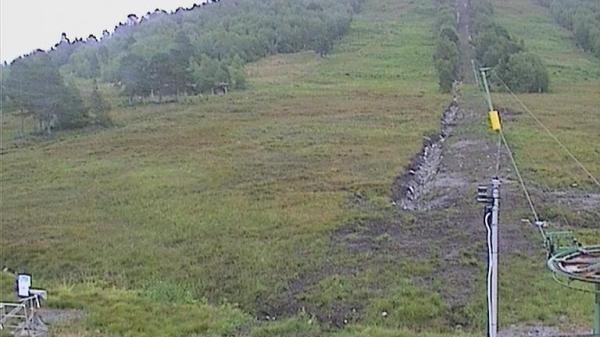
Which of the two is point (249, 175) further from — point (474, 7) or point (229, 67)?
point (474, 7)

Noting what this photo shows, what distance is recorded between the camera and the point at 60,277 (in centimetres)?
2759

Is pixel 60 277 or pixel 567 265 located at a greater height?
pixel 567 265

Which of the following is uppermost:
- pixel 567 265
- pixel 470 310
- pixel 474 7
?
pixel 474 7

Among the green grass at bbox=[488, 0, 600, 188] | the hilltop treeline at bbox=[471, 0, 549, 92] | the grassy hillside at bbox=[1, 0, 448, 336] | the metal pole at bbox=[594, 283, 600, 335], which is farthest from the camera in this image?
the hilltop treeline at bbox=[471, 0, 549, 92]

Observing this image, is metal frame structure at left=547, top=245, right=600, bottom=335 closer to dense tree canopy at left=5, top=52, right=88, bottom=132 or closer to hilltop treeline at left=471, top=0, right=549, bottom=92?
dense tree canopy at left=5, top=52, right=88, bottom=132

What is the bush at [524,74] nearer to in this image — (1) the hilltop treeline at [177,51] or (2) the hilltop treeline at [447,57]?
(2) the hilltop treeline at [447,57]

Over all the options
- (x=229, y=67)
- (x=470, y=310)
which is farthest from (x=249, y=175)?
(x=229, y=67)

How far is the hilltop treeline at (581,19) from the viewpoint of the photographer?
10937 cm

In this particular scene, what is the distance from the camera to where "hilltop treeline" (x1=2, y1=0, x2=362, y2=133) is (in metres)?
71.2

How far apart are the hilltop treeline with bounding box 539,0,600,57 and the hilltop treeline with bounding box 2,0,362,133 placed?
3477 centimetres

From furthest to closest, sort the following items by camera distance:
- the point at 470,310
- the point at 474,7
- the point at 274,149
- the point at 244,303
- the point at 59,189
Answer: the point at 474,7, the point at 274,149, the point at 59,189, the point at 244,303, the point at 470,310

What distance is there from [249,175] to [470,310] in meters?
22.0

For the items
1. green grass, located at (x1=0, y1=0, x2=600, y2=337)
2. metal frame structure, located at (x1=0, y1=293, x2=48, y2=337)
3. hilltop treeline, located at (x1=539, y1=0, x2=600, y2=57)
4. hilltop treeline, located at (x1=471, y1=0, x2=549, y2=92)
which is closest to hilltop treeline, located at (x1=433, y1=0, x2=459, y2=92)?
hilltop treeline, located at (x1=471, y1=0, x2=549, y2=92)

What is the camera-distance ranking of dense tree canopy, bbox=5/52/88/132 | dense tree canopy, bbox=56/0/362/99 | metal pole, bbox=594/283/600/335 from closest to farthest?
metal pole, bbox=594/283/600/335
dense tree canopy, bbox=5/52/88/132
dense tree canopy, bbox=56/0/362/99
